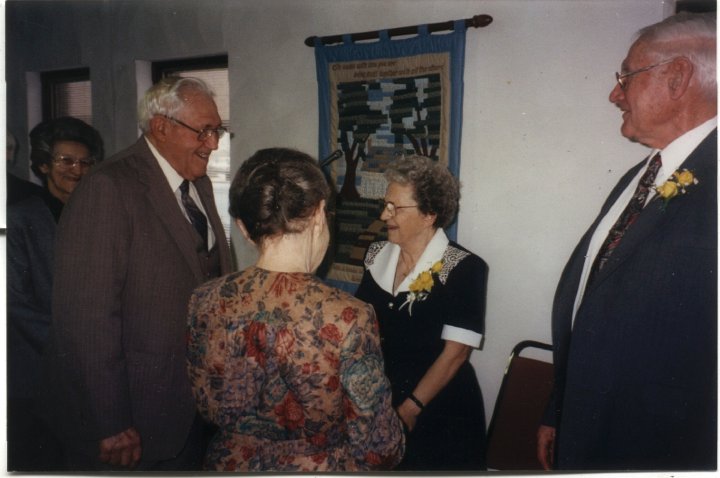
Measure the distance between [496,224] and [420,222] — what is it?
0.72 feet

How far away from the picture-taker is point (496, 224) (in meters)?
1.62

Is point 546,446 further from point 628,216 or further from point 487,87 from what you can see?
point 487,87

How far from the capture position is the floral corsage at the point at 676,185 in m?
1.33

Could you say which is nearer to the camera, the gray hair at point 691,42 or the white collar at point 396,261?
the gray hair at point 691,42

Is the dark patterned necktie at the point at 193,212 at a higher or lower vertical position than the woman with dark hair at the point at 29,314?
higher

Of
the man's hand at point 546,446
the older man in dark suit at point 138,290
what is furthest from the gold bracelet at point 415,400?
the older man in dark suit at point 138,290

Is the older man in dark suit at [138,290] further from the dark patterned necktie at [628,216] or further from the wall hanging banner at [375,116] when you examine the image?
the dark patterned necktie at [628,216]

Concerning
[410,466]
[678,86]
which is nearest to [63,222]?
[410,466]

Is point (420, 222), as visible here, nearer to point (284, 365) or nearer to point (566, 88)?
point (566, 88)

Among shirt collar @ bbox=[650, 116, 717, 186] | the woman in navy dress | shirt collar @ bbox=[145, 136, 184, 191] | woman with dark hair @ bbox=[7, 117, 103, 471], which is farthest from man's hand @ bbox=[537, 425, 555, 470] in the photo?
woman with dark hair @ bbox=[7, 117, 103, 471]

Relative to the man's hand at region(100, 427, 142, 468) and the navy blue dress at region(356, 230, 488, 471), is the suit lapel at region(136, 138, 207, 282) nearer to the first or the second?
the man's hand at region(100, 427, 142, 468)

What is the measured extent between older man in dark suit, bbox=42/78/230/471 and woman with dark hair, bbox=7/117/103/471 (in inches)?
2.6

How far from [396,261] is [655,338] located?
71 cm

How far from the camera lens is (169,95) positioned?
160cm
